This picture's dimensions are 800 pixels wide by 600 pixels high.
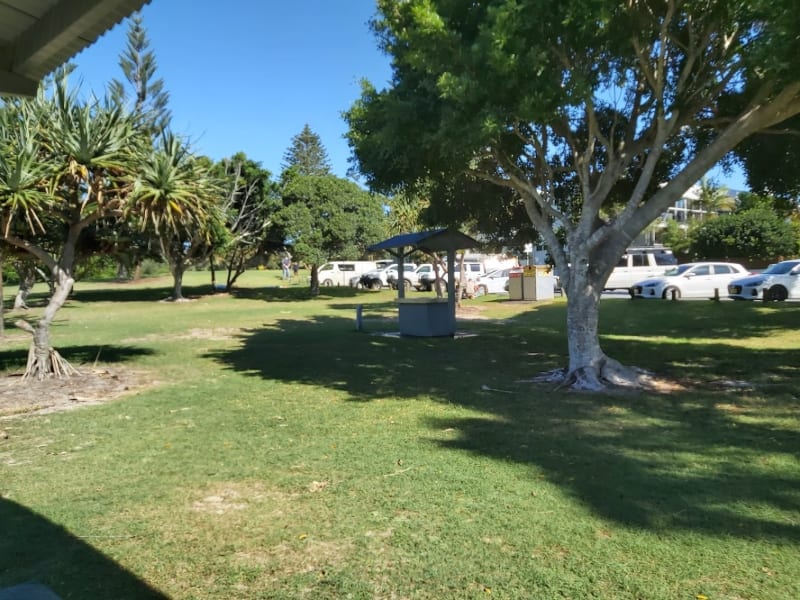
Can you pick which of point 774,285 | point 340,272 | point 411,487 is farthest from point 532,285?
point 411,487

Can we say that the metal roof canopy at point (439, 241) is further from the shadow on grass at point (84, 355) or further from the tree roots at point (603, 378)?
the shadow on grass at point (84, 355)

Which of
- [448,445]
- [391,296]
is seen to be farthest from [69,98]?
[391,296]

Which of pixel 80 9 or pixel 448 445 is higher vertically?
pixel 80 9

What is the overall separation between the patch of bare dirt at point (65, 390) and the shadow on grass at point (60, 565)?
14.4 ft

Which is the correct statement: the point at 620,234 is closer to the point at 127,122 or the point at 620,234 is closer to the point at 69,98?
the point at 127,122

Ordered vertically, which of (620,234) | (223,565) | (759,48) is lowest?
(223,565)

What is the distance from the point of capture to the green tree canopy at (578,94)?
750cm

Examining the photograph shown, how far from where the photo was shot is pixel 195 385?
9922 mm

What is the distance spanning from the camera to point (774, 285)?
22.9m

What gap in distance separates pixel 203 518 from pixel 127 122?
25.9 feet

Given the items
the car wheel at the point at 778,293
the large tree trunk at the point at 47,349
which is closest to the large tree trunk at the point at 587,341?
the large tree trunk at the point at 47,349

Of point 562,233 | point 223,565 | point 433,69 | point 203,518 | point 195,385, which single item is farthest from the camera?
point 562,233

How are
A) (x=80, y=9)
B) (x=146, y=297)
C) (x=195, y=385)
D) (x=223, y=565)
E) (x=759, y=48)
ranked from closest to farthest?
(x=80, y=9) → (x=223, y=565) → (x=759, y=48) → (x=195, y=385) → (x=146, y=297)

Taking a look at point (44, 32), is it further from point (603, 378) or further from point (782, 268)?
point (782, 268)
